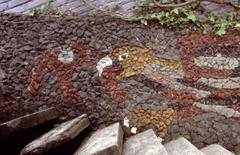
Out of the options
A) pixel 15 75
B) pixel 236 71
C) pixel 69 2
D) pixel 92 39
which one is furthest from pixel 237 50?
pixel 15 75

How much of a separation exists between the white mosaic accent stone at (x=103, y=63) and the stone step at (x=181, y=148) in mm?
850

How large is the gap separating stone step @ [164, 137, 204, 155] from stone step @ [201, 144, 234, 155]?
18 centimetres

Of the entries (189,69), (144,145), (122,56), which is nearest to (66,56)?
(122,56)

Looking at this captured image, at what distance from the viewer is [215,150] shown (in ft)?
10.4

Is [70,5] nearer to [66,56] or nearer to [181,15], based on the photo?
[66,56]

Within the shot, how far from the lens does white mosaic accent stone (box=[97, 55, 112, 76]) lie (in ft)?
11.9

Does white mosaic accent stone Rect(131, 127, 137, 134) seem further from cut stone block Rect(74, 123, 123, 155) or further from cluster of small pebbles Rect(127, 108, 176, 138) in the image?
cut stone block Rect(74, 123, 123, 155)

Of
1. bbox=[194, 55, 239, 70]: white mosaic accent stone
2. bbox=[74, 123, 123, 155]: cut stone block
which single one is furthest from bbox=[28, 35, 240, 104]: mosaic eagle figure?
bbox=[74, 123, 123, 155]: cut stone block

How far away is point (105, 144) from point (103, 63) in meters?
1.18

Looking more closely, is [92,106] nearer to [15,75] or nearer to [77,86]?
[77,86]

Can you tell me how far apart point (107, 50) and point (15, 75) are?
83 cm

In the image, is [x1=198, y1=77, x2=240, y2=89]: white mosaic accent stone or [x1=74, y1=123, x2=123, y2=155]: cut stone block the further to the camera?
[x1=198, y1=77, x2=240, y2=89]: white mosaic accent stone

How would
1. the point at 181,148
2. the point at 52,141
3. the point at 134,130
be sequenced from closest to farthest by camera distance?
the point at 52,141, the point at 181,148, the point at 134,130

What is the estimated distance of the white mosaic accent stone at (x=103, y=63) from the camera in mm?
3635
